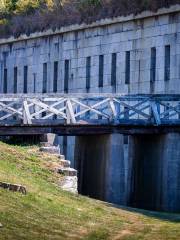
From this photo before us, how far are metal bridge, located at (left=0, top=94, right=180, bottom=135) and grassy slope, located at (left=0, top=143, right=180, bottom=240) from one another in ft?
20.7

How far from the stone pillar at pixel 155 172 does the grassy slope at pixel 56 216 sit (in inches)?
334

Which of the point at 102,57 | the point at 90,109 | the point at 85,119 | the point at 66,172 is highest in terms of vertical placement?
the point at 102,57

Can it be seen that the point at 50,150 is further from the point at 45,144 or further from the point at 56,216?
the point at 56,216

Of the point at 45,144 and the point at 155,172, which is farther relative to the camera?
the point at 155,172

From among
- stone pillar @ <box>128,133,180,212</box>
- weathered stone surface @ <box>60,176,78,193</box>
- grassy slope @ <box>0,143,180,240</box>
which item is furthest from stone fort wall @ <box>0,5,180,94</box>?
grassy slope @ <box>0,143,180,240</box>

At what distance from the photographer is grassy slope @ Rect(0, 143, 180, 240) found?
2491 cm

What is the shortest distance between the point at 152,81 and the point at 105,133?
27.7ft

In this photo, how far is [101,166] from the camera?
43.0m

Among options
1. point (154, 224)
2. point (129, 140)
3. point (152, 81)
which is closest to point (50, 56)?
point (152, 81)

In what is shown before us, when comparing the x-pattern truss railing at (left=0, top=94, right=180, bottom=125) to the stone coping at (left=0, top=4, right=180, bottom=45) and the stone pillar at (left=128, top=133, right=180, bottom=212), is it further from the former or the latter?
the stone coping at (left=0, top=4, right=180, bottom=45)

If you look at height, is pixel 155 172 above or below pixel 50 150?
below

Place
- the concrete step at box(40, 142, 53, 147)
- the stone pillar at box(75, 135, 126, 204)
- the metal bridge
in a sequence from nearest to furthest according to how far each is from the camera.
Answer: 1. the concrete step at box(40, 142, 53, 147)
2. the metal bridge
3. the stone pillar at box(75, 135, 126, 204)

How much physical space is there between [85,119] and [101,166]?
1763mm

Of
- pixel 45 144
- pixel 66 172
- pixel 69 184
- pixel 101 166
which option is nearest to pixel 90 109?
pixel 101 166
